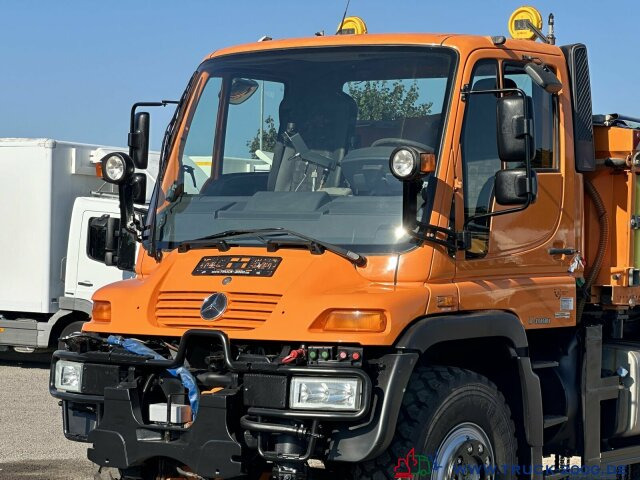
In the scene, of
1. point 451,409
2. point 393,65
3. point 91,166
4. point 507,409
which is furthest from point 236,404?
point 91,166

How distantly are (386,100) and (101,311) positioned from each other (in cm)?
201

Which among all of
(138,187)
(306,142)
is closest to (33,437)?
(138,187)

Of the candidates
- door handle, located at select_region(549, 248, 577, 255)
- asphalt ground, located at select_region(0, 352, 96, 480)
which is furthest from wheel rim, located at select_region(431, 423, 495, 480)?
asphalt ground, located at select_region(0, 352, 96, 480)

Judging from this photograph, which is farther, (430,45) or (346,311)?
(430,45)

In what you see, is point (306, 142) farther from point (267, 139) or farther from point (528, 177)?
point (528, 177)

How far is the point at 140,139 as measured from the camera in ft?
24.0

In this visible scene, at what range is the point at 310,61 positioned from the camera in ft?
23.4

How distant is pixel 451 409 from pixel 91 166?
1161 centimetres

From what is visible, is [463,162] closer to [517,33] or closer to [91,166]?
[517,33]

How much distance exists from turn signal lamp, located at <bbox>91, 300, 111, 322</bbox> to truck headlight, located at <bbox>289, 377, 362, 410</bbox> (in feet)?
4.48

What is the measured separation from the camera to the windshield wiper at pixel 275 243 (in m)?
6.21

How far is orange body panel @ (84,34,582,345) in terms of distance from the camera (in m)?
5.92

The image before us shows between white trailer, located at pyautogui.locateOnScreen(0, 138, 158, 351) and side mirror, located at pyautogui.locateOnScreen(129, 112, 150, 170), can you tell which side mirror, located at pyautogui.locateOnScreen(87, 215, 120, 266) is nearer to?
side mirror, located at pyautogui.locateOnScreen(129, 112, 150, 170)

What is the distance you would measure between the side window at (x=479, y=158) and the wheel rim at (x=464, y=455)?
0.97 m
